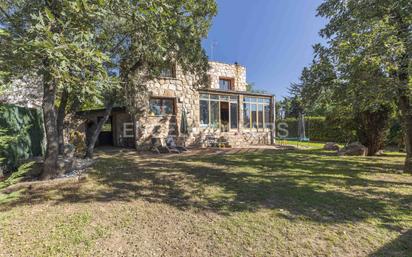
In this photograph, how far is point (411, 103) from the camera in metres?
6.88

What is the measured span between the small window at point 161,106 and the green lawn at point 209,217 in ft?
23.9

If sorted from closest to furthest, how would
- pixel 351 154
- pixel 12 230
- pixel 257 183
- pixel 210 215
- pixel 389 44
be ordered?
1. pixel 12 230
2. pixel 210 215
3. pixel 389 44
4. pixel 257 183
5. pixel 351 154

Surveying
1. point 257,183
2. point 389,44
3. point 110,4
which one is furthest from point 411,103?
point 110,4

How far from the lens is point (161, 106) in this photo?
43.1ft

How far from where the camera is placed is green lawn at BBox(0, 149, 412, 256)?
9.15 feet

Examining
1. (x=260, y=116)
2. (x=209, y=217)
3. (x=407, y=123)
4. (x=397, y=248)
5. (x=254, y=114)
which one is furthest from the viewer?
(x=260, y=116)

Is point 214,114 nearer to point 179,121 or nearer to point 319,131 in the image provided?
point 179,121

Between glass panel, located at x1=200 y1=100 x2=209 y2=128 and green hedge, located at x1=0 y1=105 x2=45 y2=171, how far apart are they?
8.35 metres

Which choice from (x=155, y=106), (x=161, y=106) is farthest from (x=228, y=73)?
(x=155, y=106)

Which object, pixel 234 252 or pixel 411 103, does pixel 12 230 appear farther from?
pixel 411 103

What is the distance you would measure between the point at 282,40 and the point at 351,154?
10.4m

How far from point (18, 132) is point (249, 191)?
599cm

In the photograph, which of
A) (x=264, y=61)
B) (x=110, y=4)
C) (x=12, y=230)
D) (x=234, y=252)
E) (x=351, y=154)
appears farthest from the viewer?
(x=264, y=61)

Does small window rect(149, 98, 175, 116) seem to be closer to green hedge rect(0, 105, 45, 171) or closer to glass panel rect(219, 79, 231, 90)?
green hedge rect(0, 105, 45, 171)
